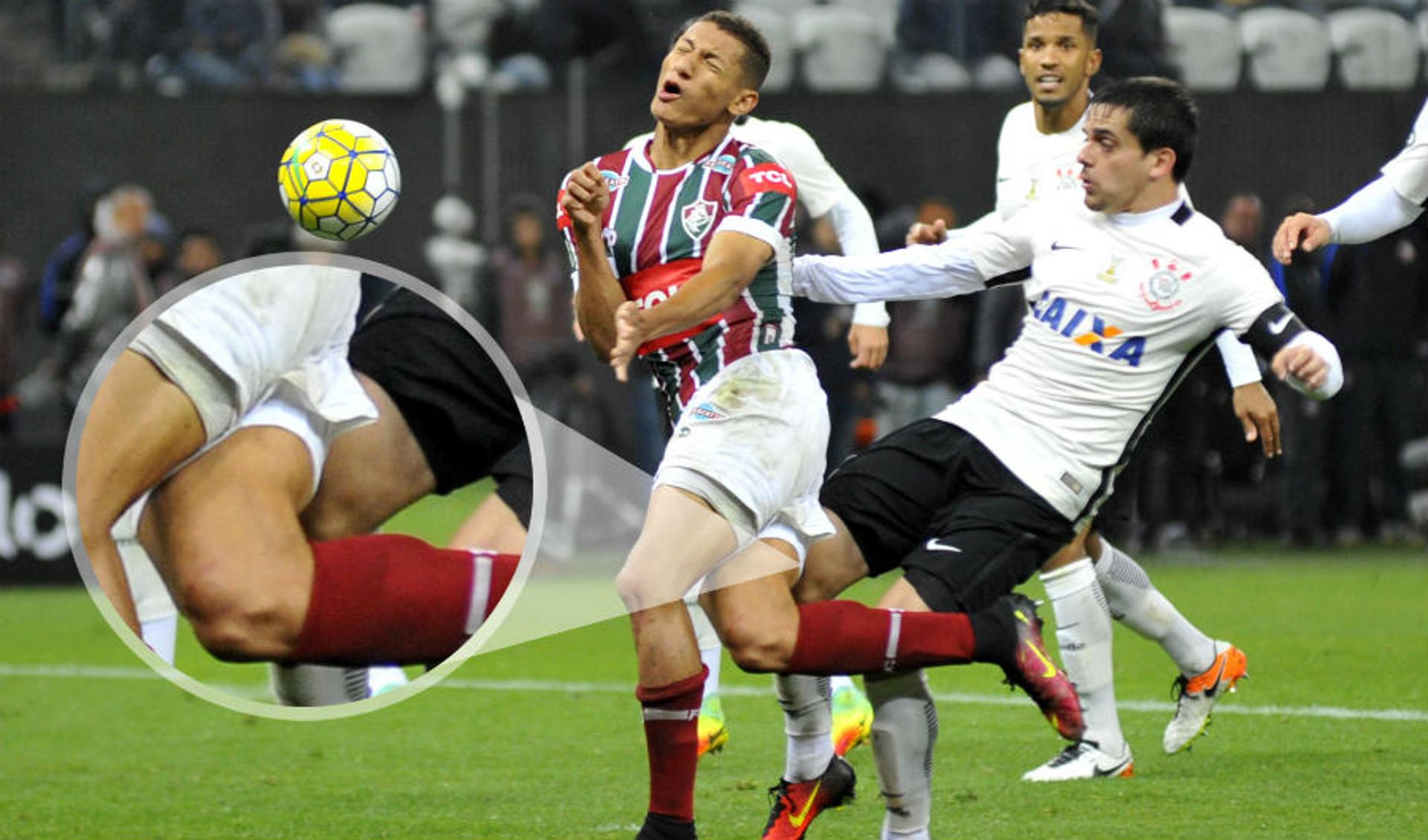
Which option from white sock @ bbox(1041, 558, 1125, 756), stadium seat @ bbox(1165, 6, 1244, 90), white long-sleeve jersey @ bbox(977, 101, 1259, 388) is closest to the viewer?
white sock @ bbox(1041, 558, 1125, 756)

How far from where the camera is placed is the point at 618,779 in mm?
6098

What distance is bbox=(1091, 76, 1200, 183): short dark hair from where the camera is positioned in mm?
5328

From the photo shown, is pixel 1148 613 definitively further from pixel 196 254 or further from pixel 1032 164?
pixel 196 254

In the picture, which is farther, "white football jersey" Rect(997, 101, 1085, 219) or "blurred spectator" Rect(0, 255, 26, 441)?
"blurred spectator" Rect(0, 255, 26, 441)

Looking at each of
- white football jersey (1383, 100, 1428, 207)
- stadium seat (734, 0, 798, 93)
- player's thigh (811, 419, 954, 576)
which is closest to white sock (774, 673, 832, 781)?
player's thigh (811, 419, 954, 576)

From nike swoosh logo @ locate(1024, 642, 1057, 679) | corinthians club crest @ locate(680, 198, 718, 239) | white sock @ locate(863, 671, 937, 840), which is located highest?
corinthians club crest @ locate(680, 198, 718, 239)

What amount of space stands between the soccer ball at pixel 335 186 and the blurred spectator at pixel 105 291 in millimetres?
7651

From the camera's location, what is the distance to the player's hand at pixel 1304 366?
473 centimetres

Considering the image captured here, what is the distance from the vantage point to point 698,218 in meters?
4.95

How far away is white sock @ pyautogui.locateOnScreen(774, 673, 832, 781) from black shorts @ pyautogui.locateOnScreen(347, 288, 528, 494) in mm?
1543

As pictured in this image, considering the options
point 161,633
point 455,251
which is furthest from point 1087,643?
point 455,251

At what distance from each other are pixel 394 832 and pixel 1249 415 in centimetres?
224

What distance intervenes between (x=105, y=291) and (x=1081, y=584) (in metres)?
8.06

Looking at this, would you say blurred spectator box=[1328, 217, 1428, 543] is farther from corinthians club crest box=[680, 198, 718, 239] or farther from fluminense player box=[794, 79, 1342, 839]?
corinthians club crest box=[680, 198, 718, 239]
